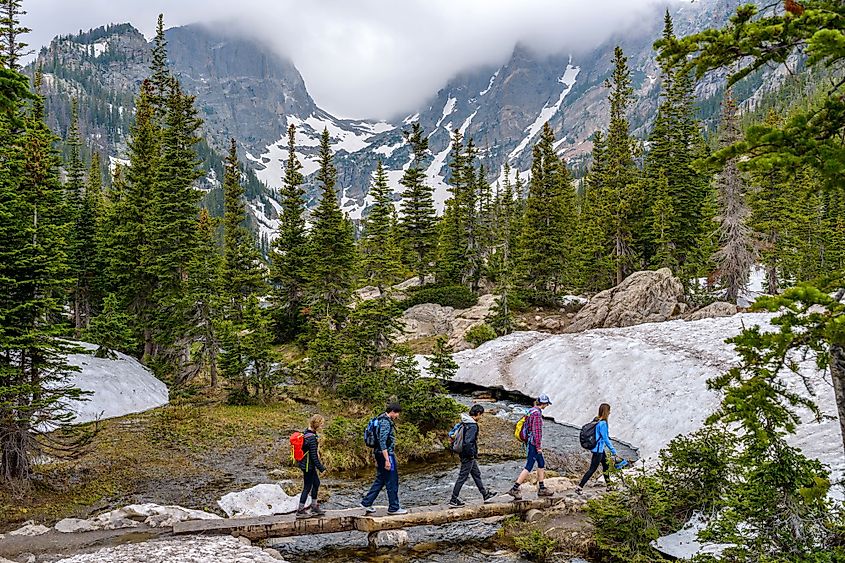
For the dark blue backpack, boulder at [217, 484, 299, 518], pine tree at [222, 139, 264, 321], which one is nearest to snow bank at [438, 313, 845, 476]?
the dark blue backpack

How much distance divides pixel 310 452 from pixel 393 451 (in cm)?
186

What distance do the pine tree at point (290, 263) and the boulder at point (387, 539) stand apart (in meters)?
31.4

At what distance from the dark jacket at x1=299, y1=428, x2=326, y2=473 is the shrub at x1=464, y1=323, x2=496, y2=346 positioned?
88.4ft

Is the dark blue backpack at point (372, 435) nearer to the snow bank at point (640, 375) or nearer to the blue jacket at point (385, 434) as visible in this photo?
the blue jacket at point (385, 434)

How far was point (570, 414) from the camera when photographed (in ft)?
81.0

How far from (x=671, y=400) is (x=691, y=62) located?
17.4 metres

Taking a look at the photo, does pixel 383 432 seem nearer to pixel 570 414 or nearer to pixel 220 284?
pixel 570 414

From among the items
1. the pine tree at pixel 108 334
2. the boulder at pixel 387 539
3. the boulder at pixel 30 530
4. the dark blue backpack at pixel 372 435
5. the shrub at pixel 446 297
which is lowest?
the boulder at pixel 387 539

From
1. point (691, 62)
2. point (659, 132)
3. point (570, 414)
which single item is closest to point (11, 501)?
point (691, 62)

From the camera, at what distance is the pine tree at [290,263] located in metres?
43.8

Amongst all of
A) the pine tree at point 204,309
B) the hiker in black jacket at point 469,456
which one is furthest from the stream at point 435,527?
the pine tree at point 204,309

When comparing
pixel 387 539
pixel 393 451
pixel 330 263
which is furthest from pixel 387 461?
pixel 330 263

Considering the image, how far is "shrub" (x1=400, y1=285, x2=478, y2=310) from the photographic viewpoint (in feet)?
177

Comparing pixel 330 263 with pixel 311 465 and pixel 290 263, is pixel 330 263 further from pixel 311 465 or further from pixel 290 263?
pixel 311 465
